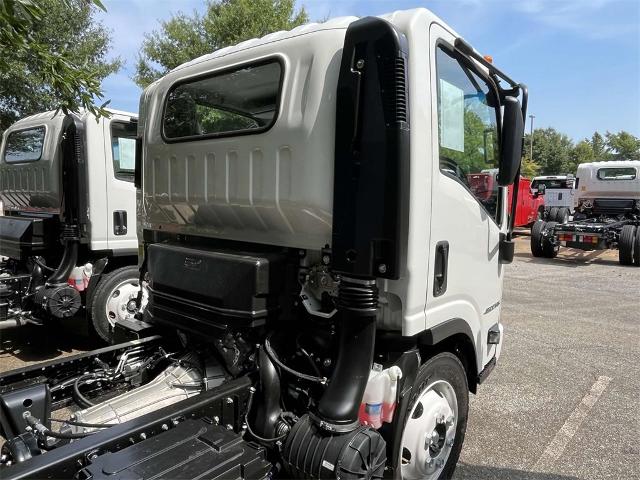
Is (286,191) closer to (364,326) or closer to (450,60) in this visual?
(364,326)

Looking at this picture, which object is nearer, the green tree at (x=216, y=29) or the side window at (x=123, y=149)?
the side window at (x=123, y=149)

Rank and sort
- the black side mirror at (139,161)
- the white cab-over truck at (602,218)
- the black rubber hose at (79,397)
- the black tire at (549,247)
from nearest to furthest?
1. the black rubber hose at (79,397)
2. the black side mirror at (139,161)
3. the white cab-over truck at (602,218)
4. the black tire at (549,247)

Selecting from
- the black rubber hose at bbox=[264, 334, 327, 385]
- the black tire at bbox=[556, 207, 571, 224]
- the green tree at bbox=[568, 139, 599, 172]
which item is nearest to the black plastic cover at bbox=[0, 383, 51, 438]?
the black rubber hose at bbox=[264, 334, 327, 385]

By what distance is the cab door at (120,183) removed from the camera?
539 centimetres

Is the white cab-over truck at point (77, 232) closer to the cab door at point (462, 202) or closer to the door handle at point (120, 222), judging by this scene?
the door handle at point (120, 222)

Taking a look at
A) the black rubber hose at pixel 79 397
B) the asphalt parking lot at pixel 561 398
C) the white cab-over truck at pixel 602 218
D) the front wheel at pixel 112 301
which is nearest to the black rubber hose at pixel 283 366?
the black rubber hose at pixel 79 397

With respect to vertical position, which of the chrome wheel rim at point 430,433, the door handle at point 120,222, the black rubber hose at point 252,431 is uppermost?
the door handle at point 120,222

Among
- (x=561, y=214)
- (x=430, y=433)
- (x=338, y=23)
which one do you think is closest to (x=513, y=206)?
(x=430, y=433)

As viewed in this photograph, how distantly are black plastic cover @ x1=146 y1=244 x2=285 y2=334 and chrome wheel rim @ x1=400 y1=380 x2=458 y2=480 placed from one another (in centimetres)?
96

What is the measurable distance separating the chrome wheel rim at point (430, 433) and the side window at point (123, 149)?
4364mm

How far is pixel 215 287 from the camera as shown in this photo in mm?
2314

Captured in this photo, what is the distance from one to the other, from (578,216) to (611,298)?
7.00 metres

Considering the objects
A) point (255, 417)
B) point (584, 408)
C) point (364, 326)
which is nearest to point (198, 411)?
point (255, 417)

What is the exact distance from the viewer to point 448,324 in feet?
8.18
